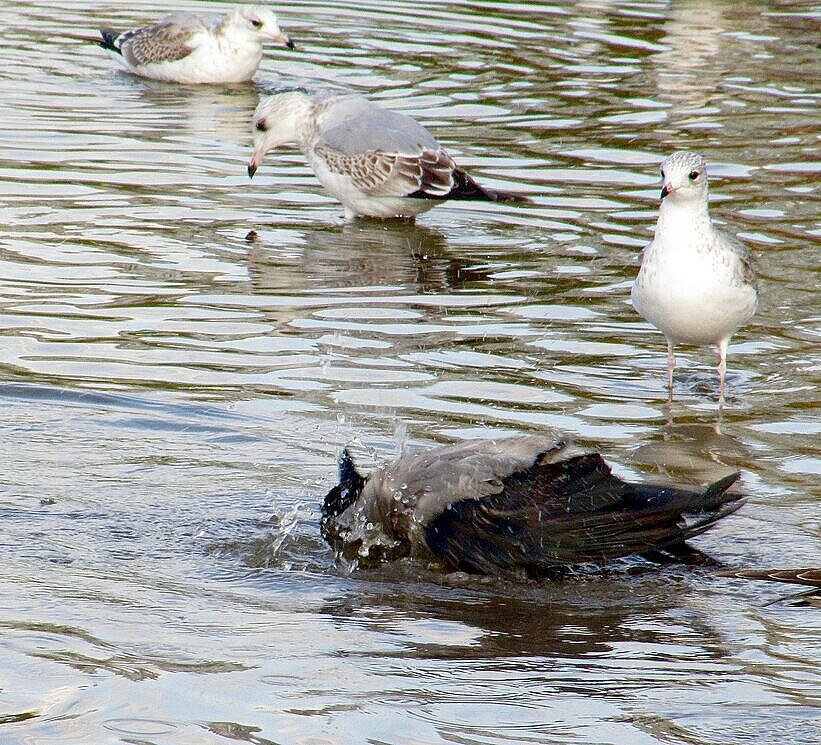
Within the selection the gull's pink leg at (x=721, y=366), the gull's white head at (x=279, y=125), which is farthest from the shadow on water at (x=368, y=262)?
the gull's pink leg at (x=721, y=366)

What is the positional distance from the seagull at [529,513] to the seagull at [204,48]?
1084 centimetres

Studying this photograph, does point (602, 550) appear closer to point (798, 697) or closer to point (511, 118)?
point (798, 697)

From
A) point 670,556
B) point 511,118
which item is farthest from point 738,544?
point 511,118

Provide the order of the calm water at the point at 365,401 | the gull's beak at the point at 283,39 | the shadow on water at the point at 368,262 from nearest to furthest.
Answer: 1. the calm water at the point at 365,401
2. the shadow on water at the point at 368,262
3. the gull's beak at the point at 283,39

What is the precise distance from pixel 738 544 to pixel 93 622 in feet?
7.79

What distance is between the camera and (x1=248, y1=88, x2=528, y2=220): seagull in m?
11.0

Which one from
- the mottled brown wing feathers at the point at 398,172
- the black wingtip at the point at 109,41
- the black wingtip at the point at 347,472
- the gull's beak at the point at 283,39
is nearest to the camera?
the black wingtip at the point at 347,472

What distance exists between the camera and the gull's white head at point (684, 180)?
758cm

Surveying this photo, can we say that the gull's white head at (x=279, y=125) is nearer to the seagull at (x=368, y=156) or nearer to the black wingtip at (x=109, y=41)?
the seagull at (x=368, y=156)

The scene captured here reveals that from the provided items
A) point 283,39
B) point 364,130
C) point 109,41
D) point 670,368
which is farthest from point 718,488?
point 109,41

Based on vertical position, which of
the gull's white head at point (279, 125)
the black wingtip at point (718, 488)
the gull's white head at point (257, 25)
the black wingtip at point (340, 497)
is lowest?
the black wingtip at point (340, 497)

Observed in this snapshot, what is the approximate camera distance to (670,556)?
5547mm

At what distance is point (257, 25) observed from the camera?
51.6ft

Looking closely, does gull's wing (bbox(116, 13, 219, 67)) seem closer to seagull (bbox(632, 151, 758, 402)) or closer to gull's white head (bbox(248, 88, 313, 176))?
gull's white head (bbox(248, 88, 313, 176))
